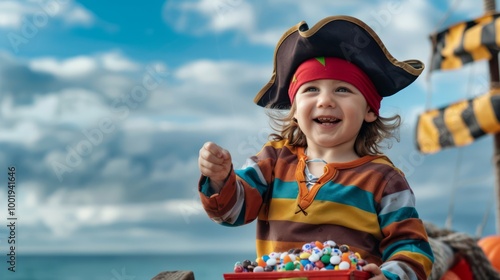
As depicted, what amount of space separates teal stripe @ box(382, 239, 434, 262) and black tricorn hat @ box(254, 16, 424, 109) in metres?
0.54

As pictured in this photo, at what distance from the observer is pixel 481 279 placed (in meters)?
4.74

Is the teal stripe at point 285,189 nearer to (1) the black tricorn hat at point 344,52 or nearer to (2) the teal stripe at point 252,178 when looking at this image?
(2) the teal stripe at point 252,178

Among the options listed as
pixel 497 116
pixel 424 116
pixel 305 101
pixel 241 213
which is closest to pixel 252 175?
pixel 241 213

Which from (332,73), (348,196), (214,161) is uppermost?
(332,73)

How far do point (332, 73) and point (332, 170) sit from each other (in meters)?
0.31

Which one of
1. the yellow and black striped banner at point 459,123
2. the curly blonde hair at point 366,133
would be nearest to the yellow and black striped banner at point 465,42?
the yellow and black striped banner at point 459,123

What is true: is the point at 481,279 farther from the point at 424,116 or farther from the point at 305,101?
the point at 424,116

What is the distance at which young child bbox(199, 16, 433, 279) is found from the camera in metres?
2.19

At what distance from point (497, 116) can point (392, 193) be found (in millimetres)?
10866

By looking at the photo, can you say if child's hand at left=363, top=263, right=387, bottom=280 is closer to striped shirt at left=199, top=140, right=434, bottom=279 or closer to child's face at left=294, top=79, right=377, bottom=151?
striped shirt at left=199, top=140, right=434, bottom=279

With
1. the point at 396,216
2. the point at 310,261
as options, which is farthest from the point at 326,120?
the point at 310,261

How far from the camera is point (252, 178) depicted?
2.33 metres

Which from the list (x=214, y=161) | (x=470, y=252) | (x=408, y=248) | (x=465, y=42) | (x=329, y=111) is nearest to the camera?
(x=214, y=161)

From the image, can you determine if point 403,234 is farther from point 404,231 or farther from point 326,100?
point 326,100
